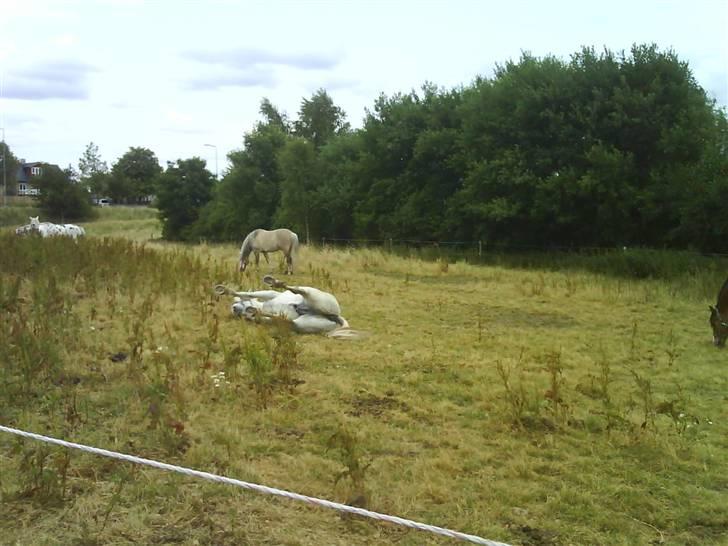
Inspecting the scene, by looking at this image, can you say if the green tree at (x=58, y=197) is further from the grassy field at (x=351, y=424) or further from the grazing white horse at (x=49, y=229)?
the grassy field at (x=351, y=424)

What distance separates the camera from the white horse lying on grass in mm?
9117

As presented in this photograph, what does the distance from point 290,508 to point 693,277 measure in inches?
607

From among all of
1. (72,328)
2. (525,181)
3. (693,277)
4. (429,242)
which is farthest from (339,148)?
(72,328)

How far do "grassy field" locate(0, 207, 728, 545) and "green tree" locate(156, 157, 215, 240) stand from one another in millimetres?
42721

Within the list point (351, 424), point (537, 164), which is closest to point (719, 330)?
point (351, 424)

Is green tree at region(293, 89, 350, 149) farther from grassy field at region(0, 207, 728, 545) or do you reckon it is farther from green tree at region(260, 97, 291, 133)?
grassy field at region(0, 207, 728, 545)

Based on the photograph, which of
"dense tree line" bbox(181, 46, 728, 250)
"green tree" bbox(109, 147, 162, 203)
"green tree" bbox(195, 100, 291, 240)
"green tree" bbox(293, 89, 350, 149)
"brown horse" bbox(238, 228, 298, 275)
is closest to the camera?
"brown horse" bbox(238, 228, 298, 275)

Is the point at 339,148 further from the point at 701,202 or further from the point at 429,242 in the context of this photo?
the point at 701,202

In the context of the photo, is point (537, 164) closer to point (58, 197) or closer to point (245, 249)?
point (245, 249)

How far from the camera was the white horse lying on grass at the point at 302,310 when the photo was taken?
9.12m

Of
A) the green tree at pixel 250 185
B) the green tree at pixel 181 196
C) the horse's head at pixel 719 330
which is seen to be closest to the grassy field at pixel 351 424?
the horse's head at pixel 719 330

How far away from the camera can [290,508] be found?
13.0 ft

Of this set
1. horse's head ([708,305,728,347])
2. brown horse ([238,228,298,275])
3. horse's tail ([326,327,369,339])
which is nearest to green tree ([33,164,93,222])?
brown horse ([238,228,298,275])

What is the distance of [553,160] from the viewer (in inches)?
1000
